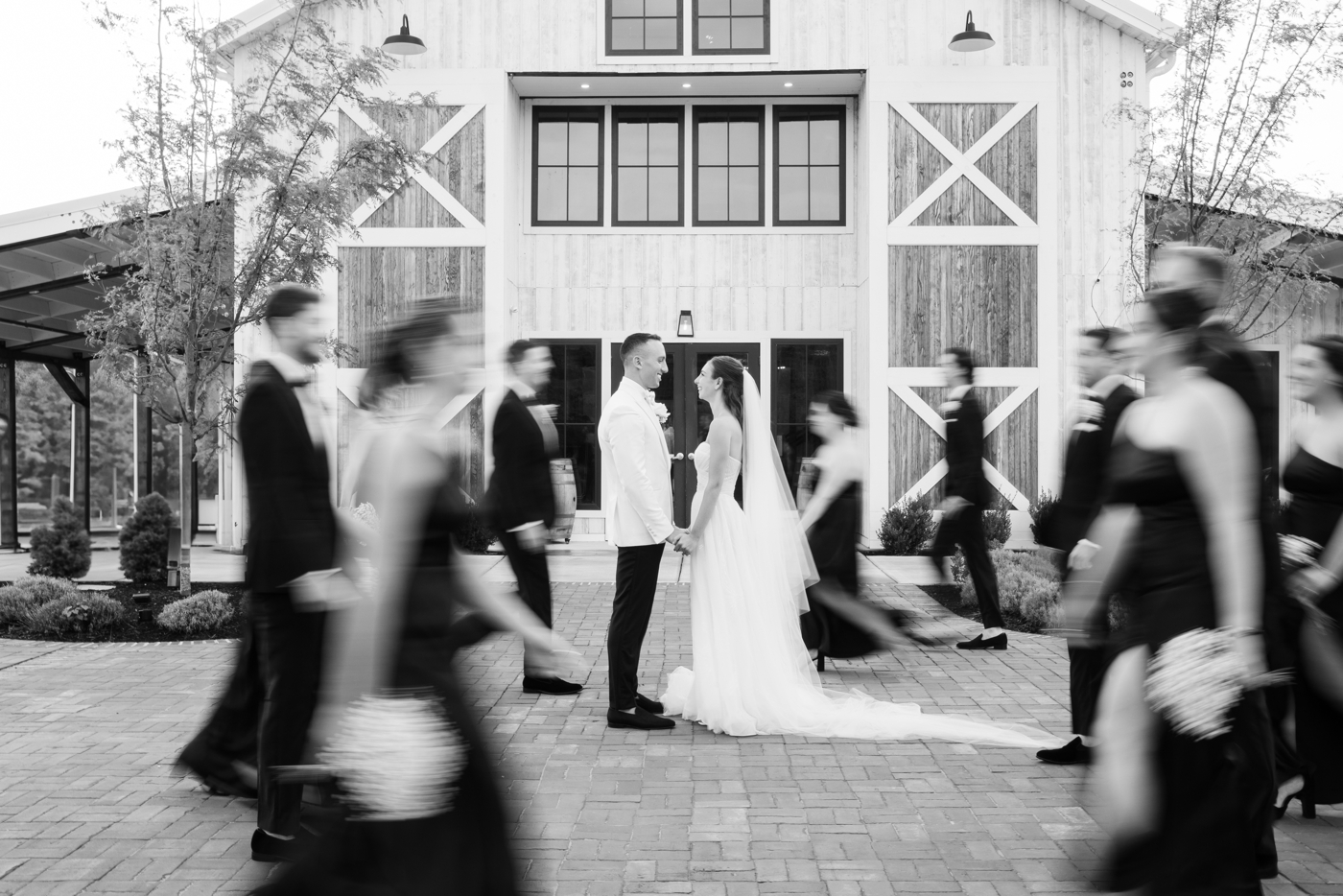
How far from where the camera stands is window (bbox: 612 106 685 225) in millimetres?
16781

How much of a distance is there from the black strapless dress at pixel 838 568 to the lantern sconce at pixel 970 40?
9.34 metres

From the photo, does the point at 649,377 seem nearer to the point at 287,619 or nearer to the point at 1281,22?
the point at 287,619

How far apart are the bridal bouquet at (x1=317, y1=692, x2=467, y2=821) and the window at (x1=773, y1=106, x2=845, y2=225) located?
14.9 metres

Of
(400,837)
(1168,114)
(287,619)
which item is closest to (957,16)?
(1168,114)

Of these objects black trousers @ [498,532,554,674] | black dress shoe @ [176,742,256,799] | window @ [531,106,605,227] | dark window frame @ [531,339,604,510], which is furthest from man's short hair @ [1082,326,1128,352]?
window @ [531,106,605,227]

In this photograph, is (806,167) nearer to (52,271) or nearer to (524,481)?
(52,271)

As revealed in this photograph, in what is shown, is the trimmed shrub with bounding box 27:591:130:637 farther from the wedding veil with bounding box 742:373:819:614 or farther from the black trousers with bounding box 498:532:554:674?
the wedding veil with bounding box 742:373:819:614

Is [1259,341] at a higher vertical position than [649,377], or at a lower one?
higher

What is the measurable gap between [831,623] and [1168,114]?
7.95m

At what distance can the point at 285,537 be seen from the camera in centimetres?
383

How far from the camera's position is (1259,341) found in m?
16.5

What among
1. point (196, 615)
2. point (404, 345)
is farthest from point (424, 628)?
point (196, 615)

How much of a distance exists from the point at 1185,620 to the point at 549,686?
4.62m

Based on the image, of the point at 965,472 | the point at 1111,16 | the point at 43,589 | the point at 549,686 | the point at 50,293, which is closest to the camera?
the point at 549,686
